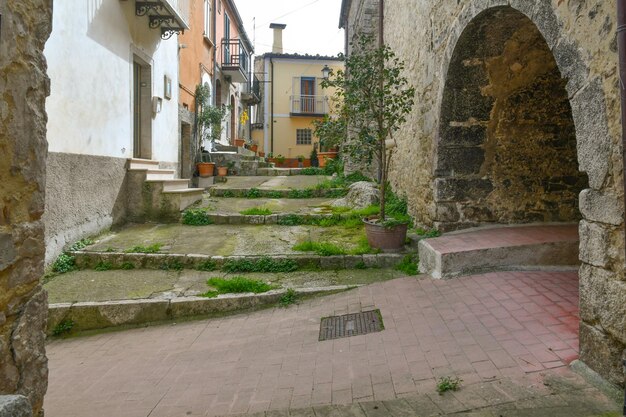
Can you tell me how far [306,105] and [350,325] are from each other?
24287 millimetres

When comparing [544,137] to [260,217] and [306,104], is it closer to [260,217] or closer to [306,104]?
[260,217]

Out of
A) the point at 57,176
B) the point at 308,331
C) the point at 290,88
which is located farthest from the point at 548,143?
the point at 290,88

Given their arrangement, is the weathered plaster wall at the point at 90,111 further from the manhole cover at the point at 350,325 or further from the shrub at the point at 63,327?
the manhole cover at the point at 350,325

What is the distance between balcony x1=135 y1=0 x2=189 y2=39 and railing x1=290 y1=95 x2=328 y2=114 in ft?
57.4

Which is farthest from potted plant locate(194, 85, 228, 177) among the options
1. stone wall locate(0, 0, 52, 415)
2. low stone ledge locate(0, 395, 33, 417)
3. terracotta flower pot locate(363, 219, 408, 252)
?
low stone ledge locate(0, 395, 33, 417)

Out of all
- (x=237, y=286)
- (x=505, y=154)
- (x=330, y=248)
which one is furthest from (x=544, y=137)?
(x=237, y=286)

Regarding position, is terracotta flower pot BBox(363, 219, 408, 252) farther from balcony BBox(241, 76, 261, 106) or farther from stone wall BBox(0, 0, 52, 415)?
balcony BBox(241, 76, 261, 106)

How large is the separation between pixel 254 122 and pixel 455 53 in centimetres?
2270

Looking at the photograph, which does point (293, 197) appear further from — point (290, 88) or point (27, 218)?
point (290, 88)

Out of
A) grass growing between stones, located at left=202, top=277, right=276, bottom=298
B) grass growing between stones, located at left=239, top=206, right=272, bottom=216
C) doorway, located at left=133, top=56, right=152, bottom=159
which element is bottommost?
grass growing between stones, located at left=202, top=277, right=276, bottom=298

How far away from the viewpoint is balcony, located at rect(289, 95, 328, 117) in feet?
87.9

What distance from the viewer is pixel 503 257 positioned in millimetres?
4594

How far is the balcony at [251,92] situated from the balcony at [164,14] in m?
12.6

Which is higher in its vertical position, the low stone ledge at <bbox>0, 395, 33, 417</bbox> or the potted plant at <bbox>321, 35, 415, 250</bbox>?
the potted plant at <bbox>321, 35, 415, 250</bbox>
